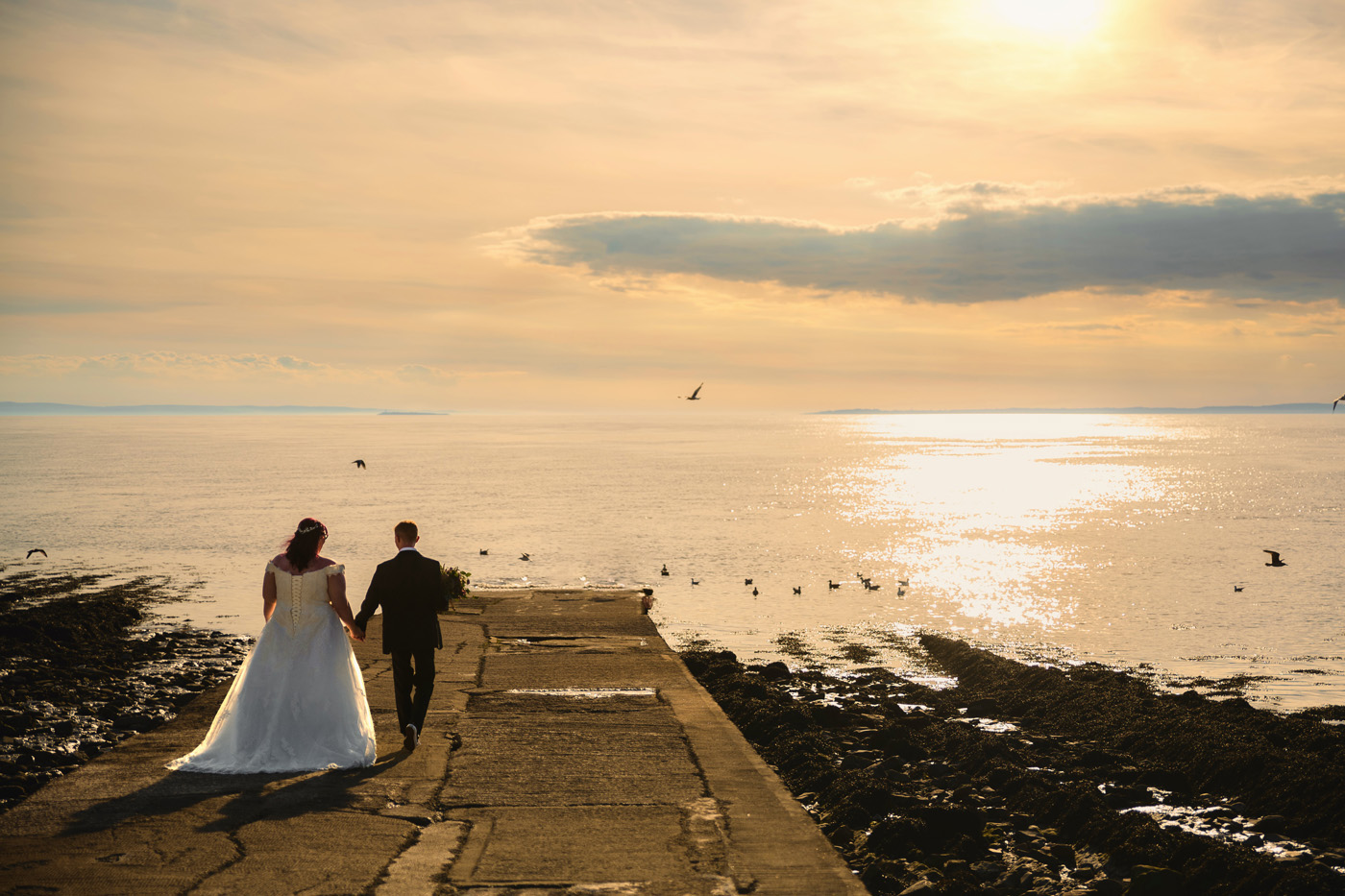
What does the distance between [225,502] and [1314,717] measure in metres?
66.1

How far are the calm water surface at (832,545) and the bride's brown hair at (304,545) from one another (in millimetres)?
16764

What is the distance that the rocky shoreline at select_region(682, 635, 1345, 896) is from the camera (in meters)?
8.95

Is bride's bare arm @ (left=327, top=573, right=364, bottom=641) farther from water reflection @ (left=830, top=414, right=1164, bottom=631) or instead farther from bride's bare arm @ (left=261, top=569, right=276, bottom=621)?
water reflection @ (left=830, top=414, right=1164, bottom=631)

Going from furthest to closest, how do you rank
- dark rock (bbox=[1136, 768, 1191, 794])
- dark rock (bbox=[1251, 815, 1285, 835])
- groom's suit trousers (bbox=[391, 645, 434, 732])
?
dark rock (bbox=[1136, 768, 1191, 794])
dark rock (bbox=[1251, 815, 1285, 835])
groom's suit trousers (bbox=[391, 645, 434, 732])

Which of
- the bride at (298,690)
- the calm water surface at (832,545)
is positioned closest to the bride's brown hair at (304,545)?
the bride at (298,690)

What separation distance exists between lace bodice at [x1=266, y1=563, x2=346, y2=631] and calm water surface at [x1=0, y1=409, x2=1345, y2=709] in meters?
16.6

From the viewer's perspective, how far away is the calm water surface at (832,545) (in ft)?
89.8

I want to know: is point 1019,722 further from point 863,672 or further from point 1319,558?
point 1319,558

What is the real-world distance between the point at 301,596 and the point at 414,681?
1.37 meters

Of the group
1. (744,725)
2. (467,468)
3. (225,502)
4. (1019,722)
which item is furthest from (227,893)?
(467,468)

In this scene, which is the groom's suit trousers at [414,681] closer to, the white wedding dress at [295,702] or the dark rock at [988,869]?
the white wedding dress at [295,702]

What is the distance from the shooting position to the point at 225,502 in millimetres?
68938

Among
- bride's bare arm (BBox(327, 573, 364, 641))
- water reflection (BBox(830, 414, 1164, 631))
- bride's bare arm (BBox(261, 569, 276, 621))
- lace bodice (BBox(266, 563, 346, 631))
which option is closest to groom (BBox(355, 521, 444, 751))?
bride's bare arm (BBox(327, 573, 364, 641))

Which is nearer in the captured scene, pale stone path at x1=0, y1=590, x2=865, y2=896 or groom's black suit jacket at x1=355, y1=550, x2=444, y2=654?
pale stone path at x1=0, y1=590, x2=865, y2=896
